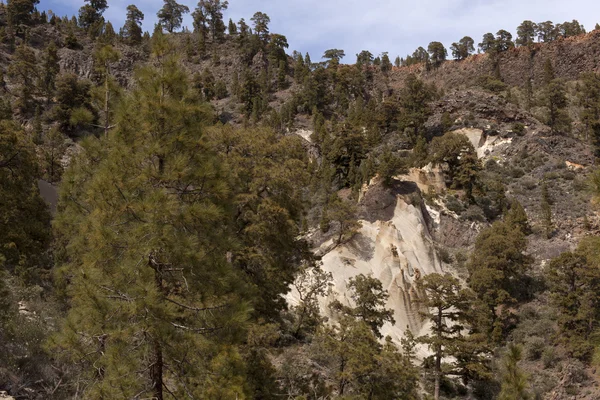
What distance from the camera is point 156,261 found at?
7.05 meters

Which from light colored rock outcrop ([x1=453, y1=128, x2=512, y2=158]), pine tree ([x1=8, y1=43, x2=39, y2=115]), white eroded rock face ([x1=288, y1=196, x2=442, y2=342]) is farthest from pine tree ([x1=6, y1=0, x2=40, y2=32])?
light colored rock outcrop ([x1=453, y1=128, x2=512, y2=158])

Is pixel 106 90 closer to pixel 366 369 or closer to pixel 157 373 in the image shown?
pixel 157 373

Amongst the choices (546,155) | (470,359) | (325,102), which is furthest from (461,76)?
(470,359)

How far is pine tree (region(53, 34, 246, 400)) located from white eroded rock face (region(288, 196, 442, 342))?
20.3 meters

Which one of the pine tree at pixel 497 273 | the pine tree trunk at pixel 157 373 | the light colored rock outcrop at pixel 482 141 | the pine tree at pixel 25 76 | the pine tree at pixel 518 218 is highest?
the light colored rock outcrop at pixel 482 141

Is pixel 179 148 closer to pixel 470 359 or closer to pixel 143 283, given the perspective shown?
pixel 143 283

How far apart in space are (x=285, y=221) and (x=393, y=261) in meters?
20.5

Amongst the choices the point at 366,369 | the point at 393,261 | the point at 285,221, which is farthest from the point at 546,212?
the point at 285,221

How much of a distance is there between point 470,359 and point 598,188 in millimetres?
17558

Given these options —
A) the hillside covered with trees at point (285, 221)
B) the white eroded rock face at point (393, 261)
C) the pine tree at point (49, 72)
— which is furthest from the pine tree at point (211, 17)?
the white eroded rock face at point (393, 261)

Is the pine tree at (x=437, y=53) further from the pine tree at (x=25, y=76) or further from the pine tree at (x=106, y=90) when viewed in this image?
the pine tree at (x=106, y=90)

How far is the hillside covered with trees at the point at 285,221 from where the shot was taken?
704cm

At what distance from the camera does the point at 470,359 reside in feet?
74.7

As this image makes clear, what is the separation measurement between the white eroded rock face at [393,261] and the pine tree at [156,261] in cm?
2029
